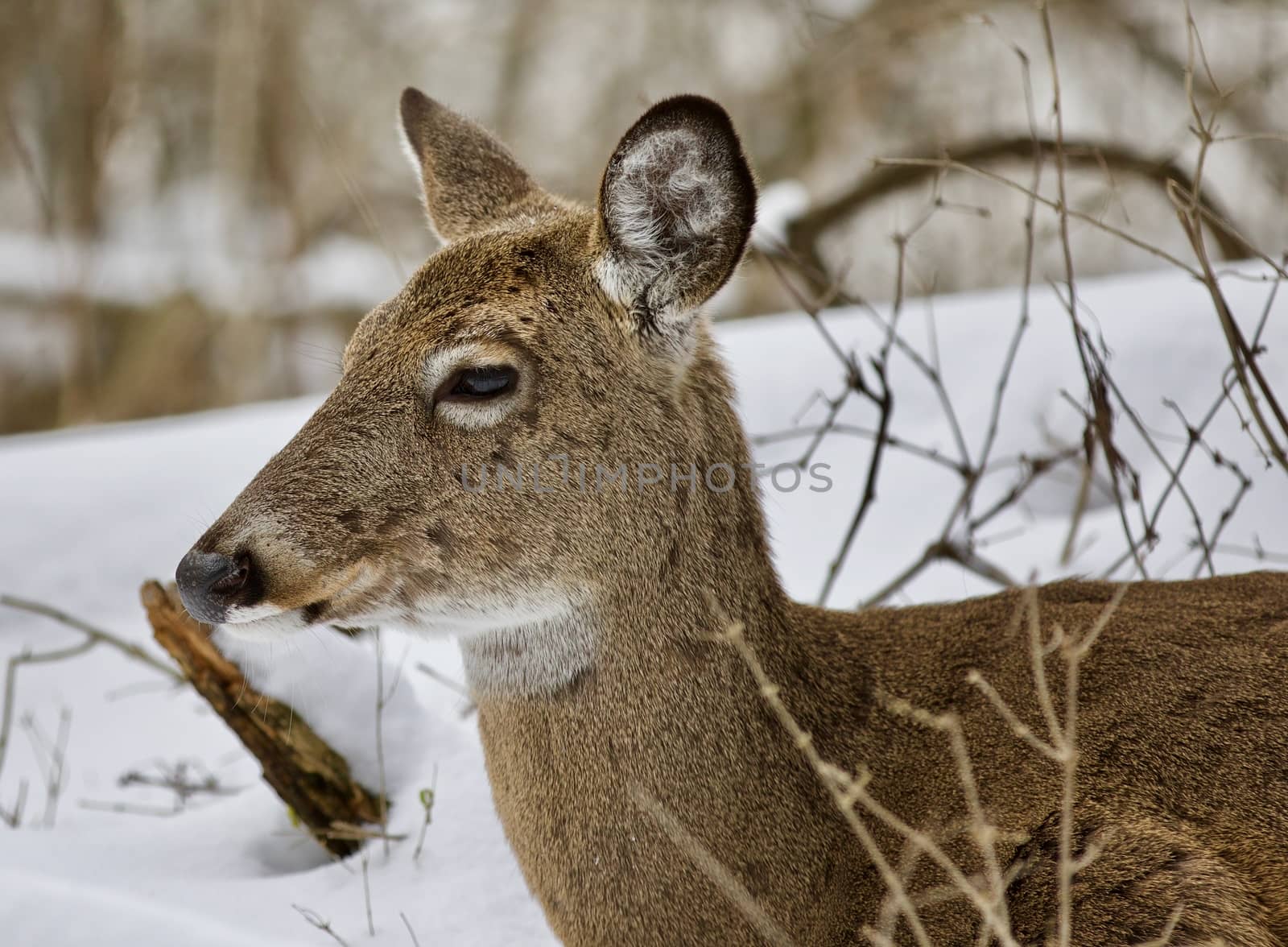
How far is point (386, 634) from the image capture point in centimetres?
488

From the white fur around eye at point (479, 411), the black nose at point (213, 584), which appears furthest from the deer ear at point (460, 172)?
the black nose at point (213, 584)

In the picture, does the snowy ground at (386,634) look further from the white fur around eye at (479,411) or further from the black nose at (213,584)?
the white fur around eye at (479,411)

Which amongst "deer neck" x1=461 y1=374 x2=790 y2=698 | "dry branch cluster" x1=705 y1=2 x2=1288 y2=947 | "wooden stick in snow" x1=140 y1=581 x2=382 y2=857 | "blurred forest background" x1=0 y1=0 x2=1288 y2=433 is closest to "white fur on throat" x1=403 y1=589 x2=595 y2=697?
"deer neck" x1=461 y1=374 x2=790 y2=698

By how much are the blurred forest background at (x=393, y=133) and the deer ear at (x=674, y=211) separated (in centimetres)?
409

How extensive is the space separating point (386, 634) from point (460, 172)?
1.85 metres

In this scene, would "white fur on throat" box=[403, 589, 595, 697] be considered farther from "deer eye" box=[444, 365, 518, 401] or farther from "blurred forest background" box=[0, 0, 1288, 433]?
"blurred forest background" box=[0, 0, 1288, 433]

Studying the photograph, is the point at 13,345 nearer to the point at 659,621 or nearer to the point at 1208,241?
the point at 1208,241

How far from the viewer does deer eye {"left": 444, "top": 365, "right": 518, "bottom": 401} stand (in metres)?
2.84

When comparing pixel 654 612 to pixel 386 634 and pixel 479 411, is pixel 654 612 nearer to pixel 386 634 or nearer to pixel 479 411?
pixel 479 411


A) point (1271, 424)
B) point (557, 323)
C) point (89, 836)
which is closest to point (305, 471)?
point (557, 323)

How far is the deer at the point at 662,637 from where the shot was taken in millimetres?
2721

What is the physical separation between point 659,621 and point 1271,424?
2.67 m

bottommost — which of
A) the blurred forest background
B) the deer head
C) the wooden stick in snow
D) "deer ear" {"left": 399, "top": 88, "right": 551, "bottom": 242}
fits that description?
the wooden stick in snow

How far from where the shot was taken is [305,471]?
2818 millimetres
